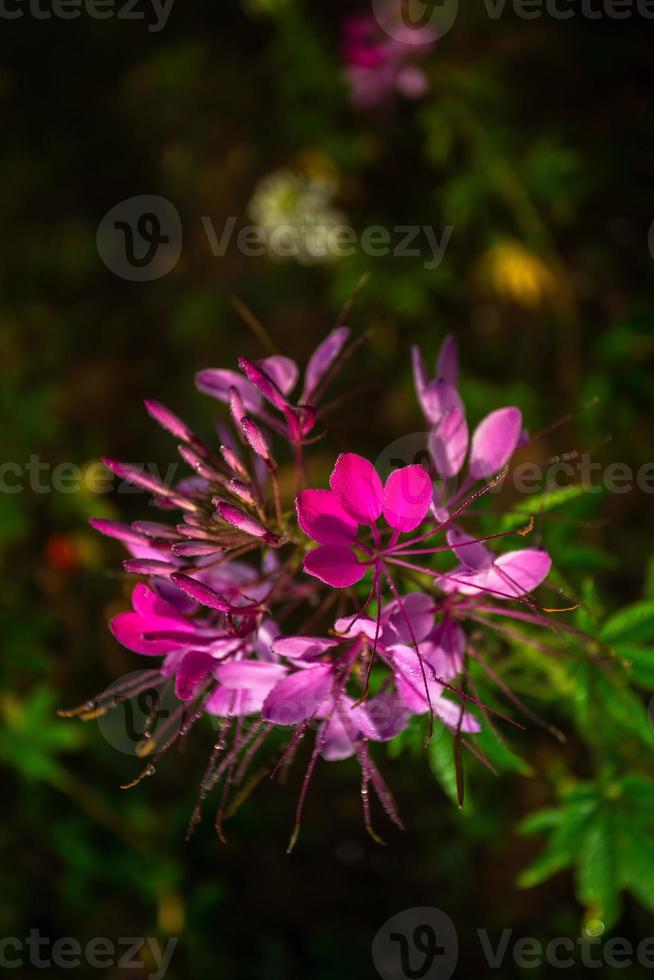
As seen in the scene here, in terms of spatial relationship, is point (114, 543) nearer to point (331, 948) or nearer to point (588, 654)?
point (331, 948)

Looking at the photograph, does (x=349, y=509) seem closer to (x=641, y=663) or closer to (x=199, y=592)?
(x=199, y=592)

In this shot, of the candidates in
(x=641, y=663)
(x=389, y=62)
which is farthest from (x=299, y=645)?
(x=389, y=62)

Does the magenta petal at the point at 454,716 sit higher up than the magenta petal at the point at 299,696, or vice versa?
the magenta petal at the point at 299,696

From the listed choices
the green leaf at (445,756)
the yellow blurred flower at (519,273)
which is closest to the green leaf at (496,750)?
the green leaf at (445,756)

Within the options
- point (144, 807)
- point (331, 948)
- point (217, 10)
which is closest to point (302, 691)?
point (144, 807)

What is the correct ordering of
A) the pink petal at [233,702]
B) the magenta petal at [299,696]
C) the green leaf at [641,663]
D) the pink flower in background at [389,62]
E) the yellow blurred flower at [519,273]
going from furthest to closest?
1. the yellow blurred flower at [519,273]
2. the pink flower in background at [389,62]
3. the green leaf at [641,663]
4. the pink petal at [233,702]
5. the magenta petal at [299,696]

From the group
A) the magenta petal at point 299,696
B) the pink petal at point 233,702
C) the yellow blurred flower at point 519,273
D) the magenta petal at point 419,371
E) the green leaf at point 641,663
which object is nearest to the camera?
the magenta petal at point 299,696

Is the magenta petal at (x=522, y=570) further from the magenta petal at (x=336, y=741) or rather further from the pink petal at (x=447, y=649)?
the magenta petal at (x=336, y=741)

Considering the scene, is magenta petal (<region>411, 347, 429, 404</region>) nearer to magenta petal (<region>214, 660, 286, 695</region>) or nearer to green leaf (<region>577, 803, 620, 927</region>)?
magenta petal (<region>214, 660, 286, 695</region>)
